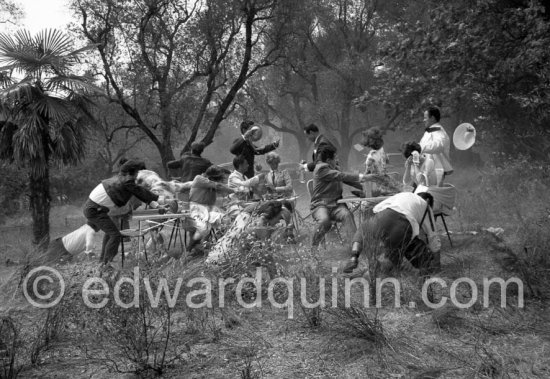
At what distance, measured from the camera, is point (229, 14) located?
1509cm

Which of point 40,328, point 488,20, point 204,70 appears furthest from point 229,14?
point 40,328

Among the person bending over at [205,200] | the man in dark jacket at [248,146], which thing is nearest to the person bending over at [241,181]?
the person bending over at [205,200]

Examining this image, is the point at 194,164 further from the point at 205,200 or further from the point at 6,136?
the point at 6,136

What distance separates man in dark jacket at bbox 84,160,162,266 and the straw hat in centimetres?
368

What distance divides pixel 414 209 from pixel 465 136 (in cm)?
225

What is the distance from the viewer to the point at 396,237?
4.62 m

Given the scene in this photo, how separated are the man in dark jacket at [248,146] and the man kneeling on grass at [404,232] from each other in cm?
301

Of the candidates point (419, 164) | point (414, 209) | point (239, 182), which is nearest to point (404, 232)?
point (414, 209)

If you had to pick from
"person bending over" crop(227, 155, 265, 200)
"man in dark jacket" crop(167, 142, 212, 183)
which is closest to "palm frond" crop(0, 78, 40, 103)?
"man in dark jacket" crop(167, 142, 212, 183)

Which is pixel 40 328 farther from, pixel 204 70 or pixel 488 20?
pixel 204 70

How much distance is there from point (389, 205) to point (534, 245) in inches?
57.0

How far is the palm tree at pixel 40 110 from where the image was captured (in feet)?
29.1

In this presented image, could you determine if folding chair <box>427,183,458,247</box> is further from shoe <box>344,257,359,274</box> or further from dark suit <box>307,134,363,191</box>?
shoe <box>344,257,359,274</box>

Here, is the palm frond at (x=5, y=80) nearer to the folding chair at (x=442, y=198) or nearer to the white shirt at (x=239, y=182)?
the white shirt at (x=239, y=182)
